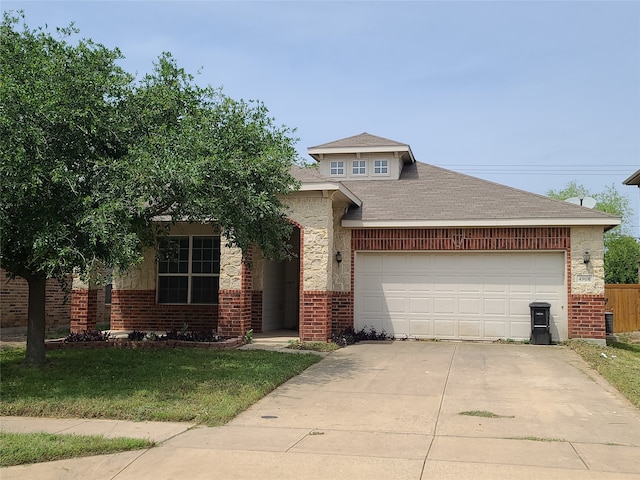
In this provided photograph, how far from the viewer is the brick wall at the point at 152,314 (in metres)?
16.6

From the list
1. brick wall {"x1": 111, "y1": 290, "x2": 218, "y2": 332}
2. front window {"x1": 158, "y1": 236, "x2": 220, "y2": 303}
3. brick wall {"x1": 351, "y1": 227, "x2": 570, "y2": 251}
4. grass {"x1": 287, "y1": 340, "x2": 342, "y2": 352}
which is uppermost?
brick wall {"x1": 351, "y1": 227, "x2": 570, "y2": 251}

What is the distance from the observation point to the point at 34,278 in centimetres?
1011

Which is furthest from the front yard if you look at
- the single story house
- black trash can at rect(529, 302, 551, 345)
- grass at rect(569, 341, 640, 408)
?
the single story house

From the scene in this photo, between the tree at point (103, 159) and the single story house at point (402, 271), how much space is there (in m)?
4.37

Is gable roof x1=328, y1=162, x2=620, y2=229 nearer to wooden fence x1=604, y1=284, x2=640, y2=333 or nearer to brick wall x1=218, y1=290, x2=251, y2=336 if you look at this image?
brick wall x1=218, y1=290, x2=251, y2=336

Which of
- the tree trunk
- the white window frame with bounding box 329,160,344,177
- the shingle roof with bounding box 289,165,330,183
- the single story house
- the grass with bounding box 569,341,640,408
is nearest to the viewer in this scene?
the grass with bounding box 569,341,640,408

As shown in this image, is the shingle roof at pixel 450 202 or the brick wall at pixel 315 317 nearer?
the brick wall at pixel 315 317

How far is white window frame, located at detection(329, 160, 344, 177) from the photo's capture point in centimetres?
1967

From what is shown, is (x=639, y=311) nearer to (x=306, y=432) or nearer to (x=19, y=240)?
(x=306, y=432)

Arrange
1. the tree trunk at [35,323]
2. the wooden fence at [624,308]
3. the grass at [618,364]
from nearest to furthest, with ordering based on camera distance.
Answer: the grass at [618,364]
the tree trunk at [35,323]
the wooden fence at [624,308]

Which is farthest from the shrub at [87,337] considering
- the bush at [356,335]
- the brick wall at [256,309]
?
the bush at [356,335]

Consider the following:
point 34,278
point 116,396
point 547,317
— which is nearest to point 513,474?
point 116,396

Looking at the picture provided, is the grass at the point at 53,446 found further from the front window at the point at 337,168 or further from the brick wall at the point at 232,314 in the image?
the front window at the point at 337,168

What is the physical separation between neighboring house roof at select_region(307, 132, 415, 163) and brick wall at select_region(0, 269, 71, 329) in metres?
8.92
